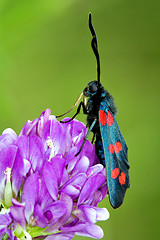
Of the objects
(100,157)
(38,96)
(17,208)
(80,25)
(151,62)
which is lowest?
(17,208)

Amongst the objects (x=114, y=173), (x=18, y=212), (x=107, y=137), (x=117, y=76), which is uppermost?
(x=117, y=76)

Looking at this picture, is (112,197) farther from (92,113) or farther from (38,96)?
(38,96)

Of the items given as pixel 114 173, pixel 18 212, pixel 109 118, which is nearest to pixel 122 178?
pixel 114 173

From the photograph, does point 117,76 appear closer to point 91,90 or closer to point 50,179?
point 91,90

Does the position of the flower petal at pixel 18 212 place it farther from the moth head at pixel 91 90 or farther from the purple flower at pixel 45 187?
the moth head at pixel 91 90

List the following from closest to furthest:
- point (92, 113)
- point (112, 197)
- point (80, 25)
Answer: point (112, 197) → point (92, 113) → point (80, 25)

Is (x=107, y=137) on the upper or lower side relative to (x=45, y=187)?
upper

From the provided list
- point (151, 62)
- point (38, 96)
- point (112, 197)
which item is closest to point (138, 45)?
point (151, 62)

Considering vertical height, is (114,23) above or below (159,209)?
above
